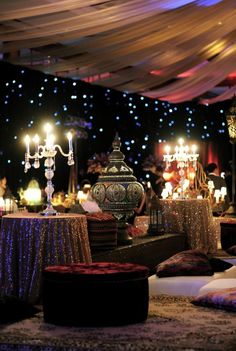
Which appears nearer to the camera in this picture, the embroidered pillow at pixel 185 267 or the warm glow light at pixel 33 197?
the embroidered pillow at pixel 185 267

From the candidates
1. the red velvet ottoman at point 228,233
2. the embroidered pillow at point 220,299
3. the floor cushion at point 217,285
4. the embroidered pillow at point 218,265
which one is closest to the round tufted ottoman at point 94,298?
the embroidered pillow at point 220,299

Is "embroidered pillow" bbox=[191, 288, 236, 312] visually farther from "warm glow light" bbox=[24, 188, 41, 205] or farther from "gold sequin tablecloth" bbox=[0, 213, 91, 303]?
"warm glow light" bbox=[24, 188, 41, 205]

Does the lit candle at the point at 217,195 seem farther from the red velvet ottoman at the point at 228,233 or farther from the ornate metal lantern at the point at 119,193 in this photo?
the ornate metal lantern at the point at 119,193

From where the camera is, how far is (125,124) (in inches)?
611

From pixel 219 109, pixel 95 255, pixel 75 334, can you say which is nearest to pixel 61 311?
pixel 75 334

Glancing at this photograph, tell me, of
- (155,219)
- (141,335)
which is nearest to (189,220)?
(155,219)

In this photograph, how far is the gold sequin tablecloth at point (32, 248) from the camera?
16.8 feet

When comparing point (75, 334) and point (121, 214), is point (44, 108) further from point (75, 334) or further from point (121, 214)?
point (75, 334)

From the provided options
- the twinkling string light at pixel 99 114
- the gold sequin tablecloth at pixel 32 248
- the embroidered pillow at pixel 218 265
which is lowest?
the embroidered pillow at pixel 218 265

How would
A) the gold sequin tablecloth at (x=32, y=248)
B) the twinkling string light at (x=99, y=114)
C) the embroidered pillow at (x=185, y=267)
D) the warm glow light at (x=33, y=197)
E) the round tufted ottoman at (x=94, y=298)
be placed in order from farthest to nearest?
the twinkling string light at (x=99, y=114) < the warm glow light at (x=33, y=197) < the embroidered pillow at (x=185, y=267) < the gold sequin tablecloth at (x=32, y=248) < the round tufted ottoman at (x=94, y=298)

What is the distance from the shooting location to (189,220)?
8578 millimetres

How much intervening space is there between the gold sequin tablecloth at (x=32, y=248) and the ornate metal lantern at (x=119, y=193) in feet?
4.84

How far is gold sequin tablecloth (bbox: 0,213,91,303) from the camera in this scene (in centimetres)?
513

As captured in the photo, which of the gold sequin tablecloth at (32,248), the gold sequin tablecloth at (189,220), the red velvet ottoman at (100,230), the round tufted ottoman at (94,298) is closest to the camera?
the round tufted ottoman at (94,298)
